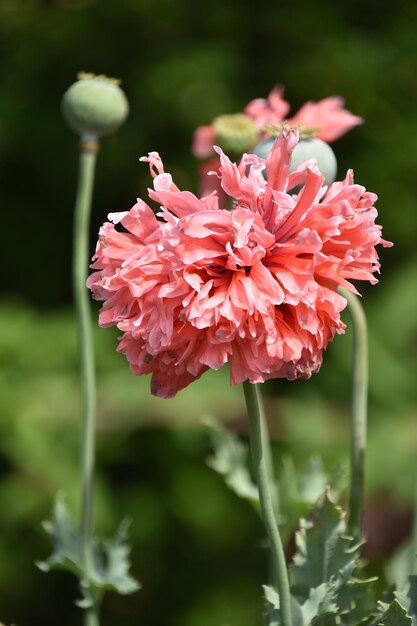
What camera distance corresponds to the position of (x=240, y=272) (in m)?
0.55

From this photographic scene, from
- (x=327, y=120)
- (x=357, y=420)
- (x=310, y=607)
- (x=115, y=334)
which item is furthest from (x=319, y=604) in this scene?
(x=115, y=334)

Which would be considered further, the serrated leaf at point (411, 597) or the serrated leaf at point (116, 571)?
the serrated leaf at point (116, 571)

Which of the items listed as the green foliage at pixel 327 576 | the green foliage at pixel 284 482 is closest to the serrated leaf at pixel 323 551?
the green foliage at pixel 327 576

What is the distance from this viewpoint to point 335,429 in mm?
1942

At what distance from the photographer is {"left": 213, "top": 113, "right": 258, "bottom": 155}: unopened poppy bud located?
87cm

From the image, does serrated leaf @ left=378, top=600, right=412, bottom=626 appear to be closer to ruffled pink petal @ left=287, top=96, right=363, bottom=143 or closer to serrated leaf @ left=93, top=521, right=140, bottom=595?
serrated leaf @ left=93, top=521, right=140, bottom=595

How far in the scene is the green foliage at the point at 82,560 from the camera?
776 millimetres

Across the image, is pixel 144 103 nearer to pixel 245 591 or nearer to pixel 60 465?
pixel 60 465

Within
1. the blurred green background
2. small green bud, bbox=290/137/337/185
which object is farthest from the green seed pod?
the blurred green background

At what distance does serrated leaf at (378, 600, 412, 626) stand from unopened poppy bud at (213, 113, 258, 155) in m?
0.41

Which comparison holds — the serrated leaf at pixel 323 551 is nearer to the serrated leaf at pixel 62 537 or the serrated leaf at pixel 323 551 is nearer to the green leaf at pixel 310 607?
the green leaf at pixel 310 607

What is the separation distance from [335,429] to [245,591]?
0.38 metres

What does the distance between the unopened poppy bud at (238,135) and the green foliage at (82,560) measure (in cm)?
31

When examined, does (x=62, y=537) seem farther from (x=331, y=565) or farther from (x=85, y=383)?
(x=331, y=565)
